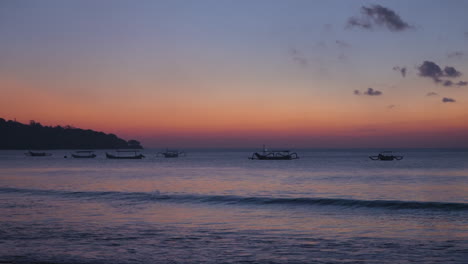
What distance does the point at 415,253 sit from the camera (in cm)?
1691

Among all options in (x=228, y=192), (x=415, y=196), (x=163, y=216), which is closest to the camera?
(x=163, y=216)

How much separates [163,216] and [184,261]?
1173cm

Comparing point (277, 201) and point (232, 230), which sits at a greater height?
point (232, 230)

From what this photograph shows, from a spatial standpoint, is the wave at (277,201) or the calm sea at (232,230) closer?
Result: the calm sea at (232,230)

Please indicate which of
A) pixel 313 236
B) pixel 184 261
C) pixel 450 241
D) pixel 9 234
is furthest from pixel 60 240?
pixel 450 241

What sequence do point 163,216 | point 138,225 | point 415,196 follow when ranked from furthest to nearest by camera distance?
point 415,196 < point 163,216 < point 138,225

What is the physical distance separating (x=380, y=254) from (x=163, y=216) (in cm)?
1389

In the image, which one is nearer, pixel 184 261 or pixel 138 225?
pixel 184 261

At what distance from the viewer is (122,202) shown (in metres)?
35.0

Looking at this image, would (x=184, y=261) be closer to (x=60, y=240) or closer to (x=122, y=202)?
(x=60, y=240)

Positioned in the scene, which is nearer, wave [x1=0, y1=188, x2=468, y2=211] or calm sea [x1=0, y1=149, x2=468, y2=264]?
calm sea [x1=0, y1=149, x2=468, y2=264]

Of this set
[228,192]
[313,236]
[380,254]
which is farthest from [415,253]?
[228,192]

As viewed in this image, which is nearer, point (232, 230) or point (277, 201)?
point (232, 230)

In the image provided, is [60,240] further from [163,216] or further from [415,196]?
[415,196]
